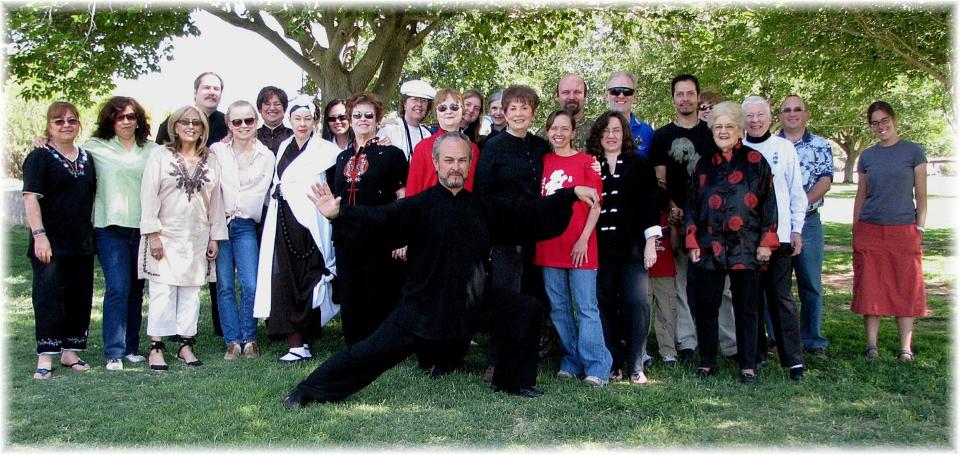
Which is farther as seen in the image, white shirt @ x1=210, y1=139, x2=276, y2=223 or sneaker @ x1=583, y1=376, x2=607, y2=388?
white shirt @ x1=210, y1=139, x2=276, y2=223

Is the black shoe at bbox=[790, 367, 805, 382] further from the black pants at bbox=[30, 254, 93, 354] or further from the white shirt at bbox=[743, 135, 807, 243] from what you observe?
the black pants at bbox=[30, 254, 93, 354]

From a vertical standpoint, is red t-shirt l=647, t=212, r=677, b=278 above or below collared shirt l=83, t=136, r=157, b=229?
below

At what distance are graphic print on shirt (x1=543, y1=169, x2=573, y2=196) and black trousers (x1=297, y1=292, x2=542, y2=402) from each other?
749 mm

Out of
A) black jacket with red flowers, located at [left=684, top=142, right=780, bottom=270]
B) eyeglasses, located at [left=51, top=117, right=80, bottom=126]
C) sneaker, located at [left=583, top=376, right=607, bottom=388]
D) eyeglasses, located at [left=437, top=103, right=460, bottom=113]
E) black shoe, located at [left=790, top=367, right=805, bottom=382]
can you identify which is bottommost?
sneaker, located at [left=583, top=376, right=607, bottom=388]

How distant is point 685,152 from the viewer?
6289 millimetres

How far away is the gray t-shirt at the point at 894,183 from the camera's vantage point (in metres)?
6.73

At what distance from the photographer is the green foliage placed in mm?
12445

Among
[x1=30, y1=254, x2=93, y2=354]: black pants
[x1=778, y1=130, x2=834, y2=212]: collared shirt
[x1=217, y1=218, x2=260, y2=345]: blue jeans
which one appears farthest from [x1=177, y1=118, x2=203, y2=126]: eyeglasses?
[x1=778, y1=130, x2=834, y2=212]: collared shirt

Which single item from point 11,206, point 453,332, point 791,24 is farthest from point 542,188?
point 11,206

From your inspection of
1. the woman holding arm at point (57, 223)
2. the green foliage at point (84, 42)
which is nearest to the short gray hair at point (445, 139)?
the woman holding arm at point (57, 223)

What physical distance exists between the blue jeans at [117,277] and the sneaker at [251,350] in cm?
88

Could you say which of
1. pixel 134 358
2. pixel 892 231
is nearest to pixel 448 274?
pixel 134 358

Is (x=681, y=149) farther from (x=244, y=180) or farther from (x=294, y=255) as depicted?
(x=244, y=180)

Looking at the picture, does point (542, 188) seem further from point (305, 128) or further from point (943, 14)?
point (943, 14)
